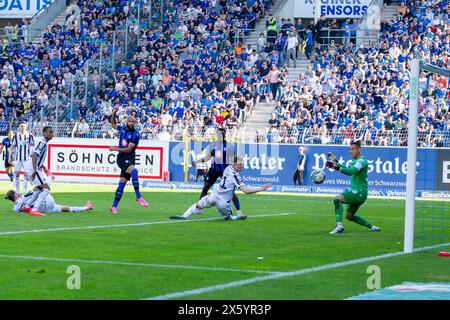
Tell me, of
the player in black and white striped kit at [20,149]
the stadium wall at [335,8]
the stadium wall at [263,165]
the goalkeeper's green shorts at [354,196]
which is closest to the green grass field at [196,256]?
the goalkeeper's green shorts at [354,196]

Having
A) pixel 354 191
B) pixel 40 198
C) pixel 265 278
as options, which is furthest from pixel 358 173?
pixel 40 198

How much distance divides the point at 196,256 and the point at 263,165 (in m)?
26.0

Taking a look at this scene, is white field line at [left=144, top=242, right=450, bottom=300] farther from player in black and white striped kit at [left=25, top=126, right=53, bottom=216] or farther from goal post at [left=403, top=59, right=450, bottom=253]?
player in black and white striped kit at [left=25, top=126, right=53, bottom=216]

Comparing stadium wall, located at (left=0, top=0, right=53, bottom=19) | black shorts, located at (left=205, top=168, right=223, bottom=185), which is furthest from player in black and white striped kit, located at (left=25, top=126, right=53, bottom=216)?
stadium wall, located at (left=0, top=0, right=53, bottom=19)

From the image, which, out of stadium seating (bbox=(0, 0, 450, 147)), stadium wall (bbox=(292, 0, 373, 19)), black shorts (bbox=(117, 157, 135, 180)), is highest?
stadium wall (bbox=(292, 0, 373, 19))

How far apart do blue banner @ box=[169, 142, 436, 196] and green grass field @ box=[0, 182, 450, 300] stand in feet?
42.0

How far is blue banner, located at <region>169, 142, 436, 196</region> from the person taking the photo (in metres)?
36.4

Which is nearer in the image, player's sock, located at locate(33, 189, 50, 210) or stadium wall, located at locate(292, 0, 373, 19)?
player's sock, located at locate(33, 189, 50, 210)

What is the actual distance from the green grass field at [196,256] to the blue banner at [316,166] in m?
12.8

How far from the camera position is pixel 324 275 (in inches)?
485

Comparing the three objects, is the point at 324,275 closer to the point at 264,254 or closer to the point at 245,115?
the point at 264,254

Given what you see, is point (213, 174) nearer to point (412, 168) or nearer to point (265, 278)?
point (412, 168)
